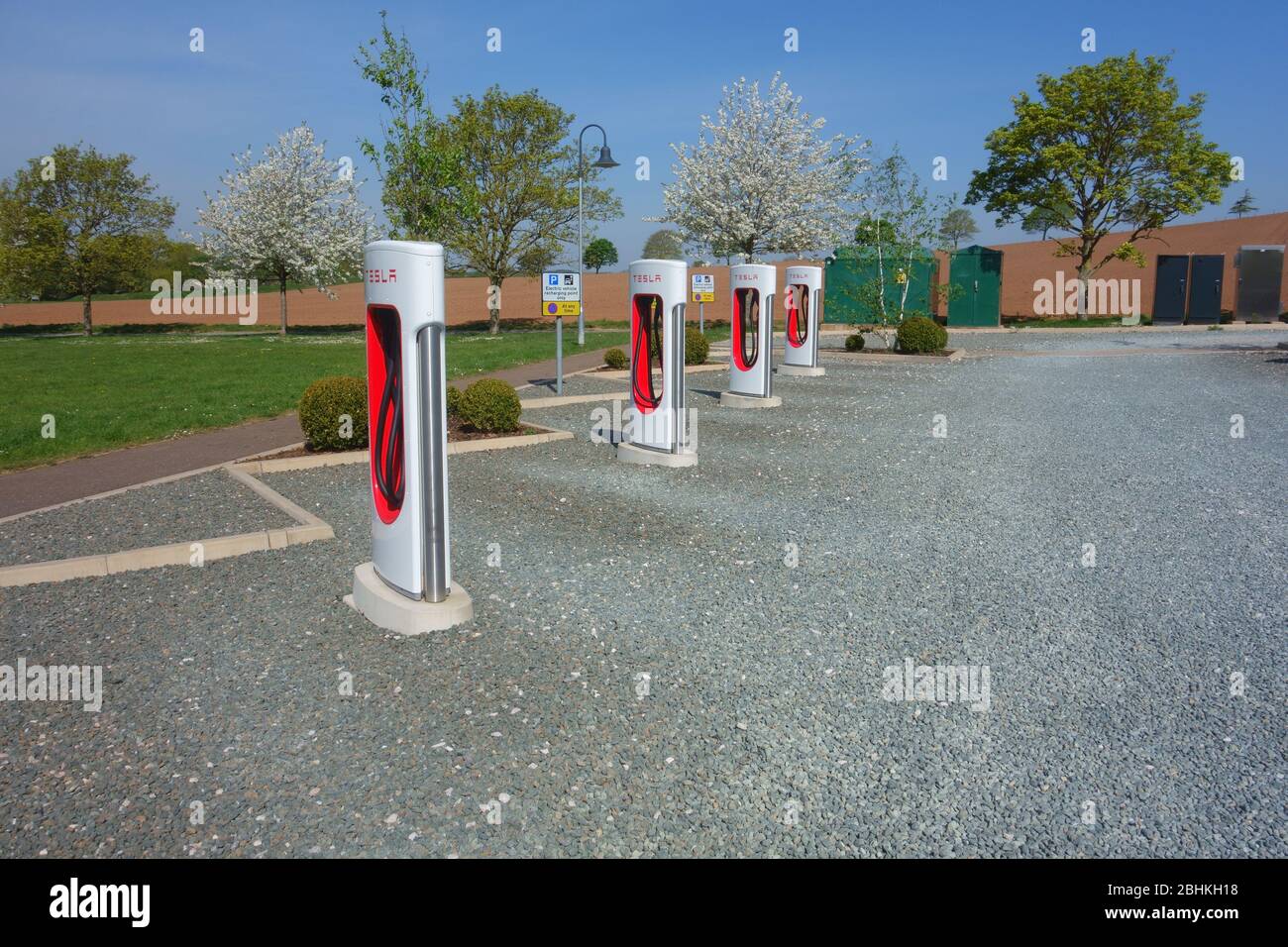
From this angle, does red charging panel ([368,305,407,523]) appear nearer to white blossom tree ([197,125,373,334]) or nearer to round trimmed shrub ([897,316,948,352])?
round trimmed shrub ([897,316,948,352])

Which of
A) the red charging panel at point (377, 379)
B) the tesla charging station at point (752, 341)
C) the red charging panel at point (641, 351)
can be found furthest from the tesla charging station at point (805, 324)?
the red charging panel at point (377, 379)

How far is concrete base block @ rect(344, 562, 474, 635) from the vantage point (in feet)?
17.4

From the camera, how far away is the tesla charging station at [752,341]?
575 inches

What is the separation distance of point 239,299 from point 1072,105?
3883cm

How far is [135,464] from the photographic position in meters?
10.3

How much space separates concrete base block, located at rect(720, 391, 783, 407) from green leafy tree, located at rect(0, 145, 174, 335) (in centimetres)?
3627

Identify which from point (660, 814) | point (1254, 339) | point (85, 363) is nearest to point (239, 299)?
point (85, 363)

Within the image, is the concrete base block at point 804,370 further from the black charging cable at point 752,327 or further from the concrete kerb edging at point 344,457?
the concrete kerb edging at point 344,457

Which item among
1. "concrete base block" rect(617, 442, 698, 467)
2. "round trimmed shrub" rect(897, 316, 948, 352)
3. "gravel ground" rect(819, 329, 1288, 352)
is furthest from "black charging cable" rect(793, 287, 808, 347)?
"concrete base block" rect(617, 442, 698, 467)

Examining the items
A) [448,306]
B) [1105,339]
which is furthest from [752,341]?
[448,306]

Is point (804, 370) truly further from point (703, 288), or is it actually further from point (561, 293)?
point (561, 293)

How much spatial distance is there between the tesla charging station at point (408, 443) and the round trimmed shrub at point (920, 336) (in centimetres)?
1906
